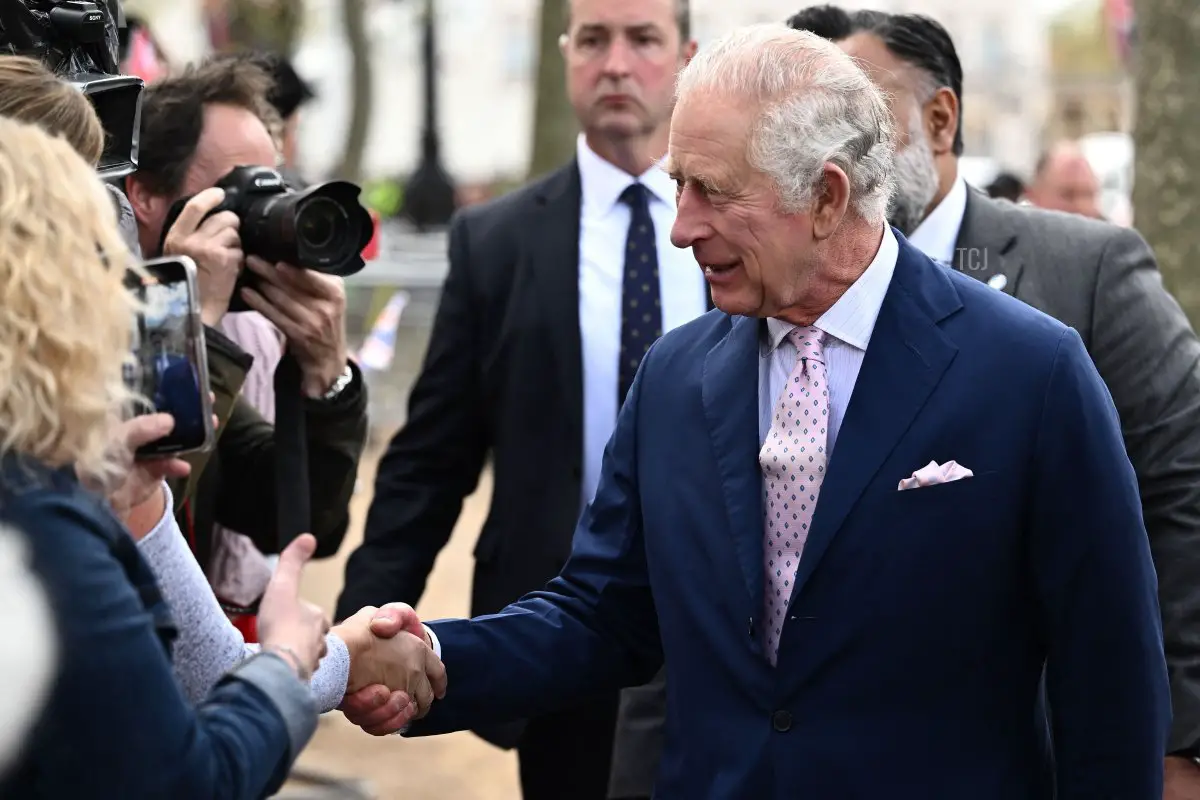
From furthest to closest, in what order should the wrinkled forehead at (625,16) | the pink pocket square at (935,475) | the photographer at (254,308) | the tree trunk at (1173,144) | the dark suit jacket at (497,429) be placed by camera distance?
the tree trunk at (1173,144) → the wrinkled forehead at (625,16) → the dark suit jacket at (497,429) → the photographer at (254,308) → the pink pocket square at (935,475)

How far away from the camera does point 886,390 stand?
9.84 feet

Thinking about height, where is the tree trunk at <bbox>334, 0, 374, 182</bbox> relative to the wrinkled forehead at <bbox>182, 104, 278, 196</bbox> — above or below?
below

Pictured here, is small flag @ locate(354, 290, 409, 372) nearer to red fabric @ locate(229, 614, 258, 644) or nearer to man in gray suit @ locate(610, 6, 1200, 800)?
red fabric @ locate(229, 614, 258, 644)

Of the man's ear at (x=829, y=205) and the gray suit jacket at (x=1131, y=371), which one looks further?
the gray suit jacket at (x=1131, y=371)

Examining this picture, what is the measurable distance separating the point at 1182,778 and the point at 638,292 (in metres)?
1.73

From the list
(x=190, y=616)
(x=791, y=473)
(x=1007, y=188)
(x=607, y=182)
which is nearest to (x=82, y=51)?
(x=190, y=616)

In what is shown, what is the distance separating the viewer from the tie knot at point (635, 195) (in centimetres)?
481

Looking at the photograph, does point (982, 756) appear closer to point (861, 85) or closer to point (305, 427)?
point (861, 85)

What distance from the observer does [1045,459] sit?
2906 mm

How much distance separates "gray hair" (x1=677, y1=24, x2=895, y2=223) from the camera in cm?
302

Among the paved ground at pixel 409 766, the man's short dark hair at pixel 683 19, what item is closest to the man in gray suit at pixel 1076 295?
the man's short dark hair at pixel 683 19

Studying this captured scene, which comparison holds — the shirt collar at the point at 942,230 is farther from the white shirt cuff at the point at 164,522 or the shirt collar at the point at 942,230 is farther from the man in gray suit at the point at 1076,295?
the white shirt cuff at the point at 164,522

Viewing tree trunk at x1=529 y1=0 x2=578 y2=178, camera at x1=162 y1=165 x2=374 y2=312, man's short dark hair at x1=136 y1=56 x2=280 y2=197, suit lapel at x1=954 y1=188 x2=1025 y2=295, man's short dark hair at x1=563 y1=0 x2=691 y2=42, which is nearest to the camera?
camera at x1=162 y1=165 x2=374 y2=312

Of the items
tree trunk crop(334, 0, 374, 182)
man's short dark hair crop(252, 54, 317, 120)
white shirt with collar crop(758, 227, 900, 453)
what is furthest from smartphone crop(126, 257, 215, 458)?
tree trunk crop(334, 0, 374, 182)
